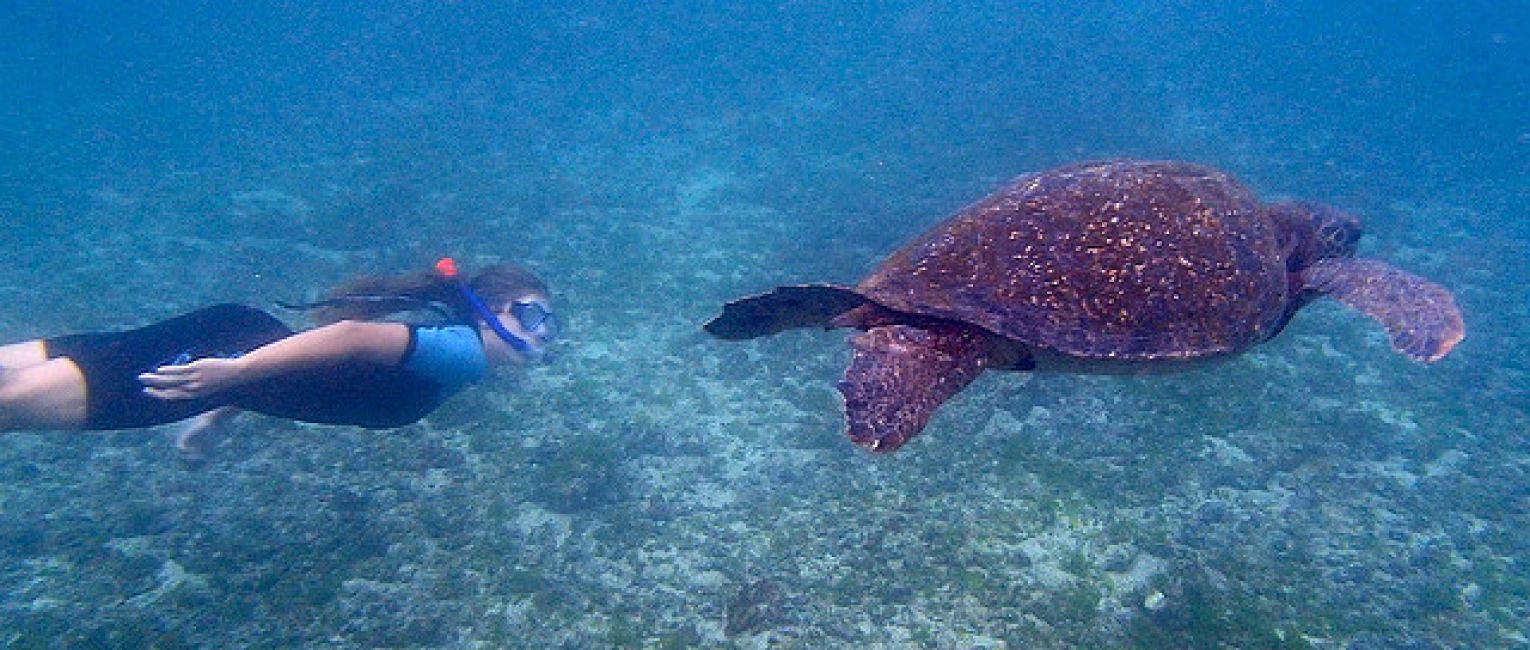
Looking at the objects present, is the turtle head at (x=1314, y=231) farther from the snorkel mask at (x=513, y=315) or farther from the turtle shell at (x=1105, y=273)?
the snorkel mask at (x=513, y=315)

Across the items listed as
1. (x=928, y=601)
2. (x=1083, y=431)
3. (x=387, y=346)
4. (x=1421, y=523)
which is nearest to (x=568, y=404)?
(x=387, y=346)

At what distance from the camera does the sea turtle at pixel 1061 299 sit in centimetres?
332

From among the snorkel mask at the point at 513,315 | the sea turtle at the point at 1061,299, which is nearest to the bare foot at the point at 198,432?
the snorkel mask at the point at 513,315

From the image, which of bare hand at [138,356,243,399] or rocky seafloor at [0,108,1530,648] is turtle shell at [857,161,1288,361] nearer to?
rocky seafloor at [0,108,1530,648]

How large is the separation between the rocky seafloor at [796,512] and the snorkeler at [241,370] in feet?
2.81

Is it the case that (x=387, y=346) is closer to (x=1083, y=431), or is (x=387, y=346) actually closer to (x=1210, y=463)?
(x=1083, y=431)

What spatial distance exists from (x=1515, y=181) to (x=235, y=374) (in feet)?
58.8

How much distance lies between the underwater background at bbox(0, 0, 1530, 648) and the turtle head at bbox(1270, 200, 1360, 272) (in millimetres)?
1199

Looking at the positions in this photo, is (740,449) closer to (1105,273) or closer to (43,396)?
(1105,273)

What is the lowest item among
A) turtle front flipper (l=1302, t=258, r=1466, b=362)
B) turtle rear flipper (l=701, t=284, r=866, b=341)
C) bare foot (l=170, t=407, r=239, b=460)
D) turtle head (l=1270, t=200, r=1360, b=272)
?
turtle front flipper (l=1302, t=258, r=1466, b=362)

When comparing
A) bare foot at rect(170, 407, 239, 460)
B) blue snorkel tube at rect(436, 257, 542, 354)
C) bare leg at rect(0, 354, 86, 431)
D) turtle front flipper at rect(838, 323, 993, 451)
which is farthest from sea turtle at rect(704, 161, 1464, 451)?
bare foot at rect(170, 407, 239, 460)

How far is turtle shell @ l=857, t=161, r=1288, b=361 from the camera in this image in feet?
11.1

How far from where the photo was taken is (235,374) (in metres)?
3.96

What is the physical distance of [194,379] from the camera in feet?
12.7
